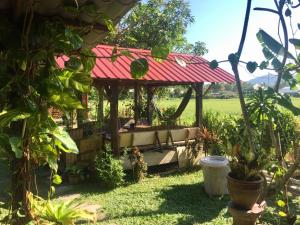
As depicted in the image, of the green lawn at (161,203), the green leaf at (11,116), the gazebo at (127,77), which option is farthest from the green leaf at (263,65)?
the gazebo at (127,77)

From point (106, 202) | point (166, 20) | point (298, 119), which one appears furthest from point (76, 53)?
point (166, 20)

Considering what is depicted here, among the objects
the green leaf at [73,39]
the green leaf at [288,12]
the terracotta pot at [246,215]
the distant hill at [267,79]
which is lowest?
the terracotta pot at [246,215]

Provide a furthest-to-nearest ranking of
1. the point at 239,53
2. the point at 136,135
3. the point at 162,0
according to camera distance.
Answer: the point at 162,0, the point at 136,135, the point at 239,53

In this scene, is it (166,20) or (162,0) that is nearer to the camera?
(162,0)

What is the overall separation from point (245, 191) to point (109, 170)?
5000mm

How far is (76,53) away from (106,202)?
4521 millimetres

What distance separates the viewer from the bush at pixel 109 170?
274 inches

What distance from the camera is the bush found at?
6957 mm

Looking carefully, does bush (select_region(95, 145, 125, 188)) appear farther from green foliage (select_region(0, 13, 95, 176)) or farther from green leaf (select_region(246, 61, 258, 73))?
green leaf (select_region(246, 61, 258, 73))

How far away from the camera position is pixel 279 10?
6.12ft

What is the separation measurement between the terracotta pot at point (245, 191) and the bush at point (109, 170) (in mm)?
4809

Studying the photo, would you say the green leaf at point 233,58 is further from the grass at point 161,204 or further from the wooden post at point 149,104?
the wooden post at point 149,104

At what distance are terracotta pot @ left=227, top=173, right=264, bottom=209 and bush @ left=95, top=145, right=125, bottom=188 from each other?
189 inches

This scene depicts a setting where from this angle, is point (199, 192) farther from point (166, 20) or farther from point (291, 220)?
point (166, 20)
